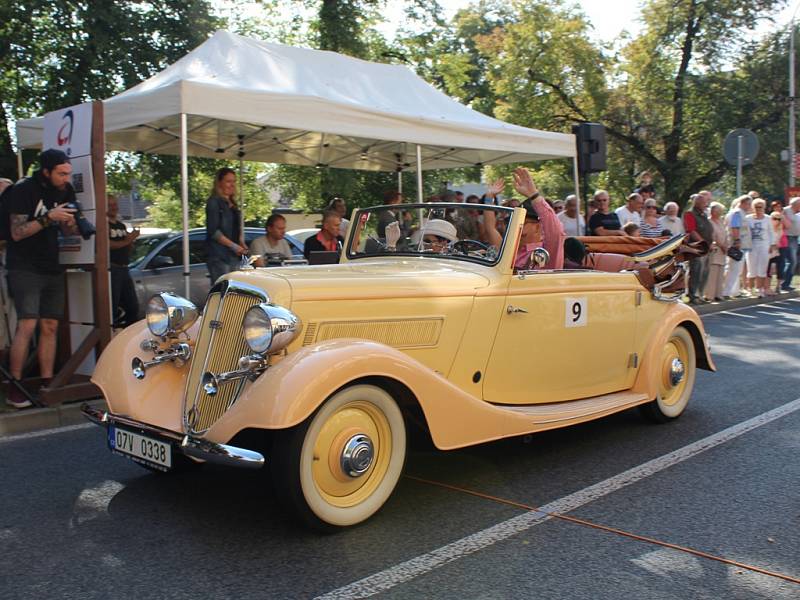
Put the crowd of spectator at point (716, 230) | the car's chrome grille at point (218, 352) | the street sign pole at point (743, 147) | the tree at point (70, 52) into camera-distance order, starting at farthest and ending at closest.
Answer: the street sign pole at point (743, 147), the tree at point (70, 52), the crowd of spectator at point (716, 230), the car's chrome grille at point (218, 352)

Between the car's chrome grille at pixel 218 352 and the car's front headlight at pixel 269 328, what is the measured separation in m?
0.16

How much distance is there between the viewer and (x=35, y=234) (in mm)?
5703

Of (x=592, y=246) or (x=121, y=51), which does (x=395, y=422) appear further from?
(x=121, y=51)

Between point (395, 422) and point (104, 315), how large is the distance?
342 cm

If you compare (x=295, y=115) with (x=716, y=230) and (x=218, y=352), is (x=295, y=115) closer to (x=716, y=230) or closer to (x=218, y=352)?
(x=218, y=352)

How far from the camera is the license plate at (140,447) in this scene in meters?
3.37

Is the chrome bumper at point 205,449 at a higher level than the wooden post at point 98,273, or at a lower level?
lower

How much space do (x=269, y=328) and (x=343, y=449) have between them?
0.65m

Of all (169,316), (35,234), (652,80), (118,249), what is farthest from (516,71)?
(169,316)

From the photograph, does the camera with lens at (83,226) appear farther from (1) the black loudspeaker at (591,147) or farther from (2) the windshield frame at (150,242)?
(1) the black loudspeaker at (591,147)

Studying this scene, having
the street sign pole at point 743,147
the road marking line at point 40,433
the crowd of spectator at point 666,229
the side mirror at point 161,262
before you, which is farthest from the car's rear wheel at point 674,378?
the street sign pole at point 743,147

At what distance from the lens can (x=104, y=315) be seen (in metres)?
6.04

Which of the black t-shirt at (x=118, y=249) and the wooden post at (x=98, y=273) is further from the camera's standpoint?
the black t-shirt at (x=118, y=249)

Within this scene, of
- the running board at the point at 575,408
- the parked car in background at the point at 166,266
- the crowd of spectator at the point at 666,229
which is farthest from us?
the parked car in background at the point at 166,266
